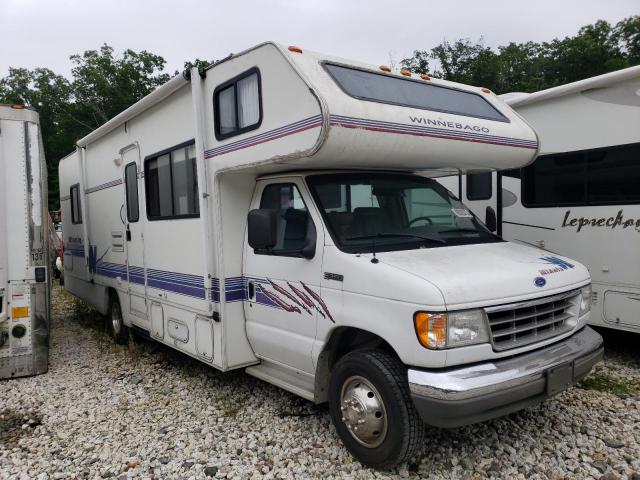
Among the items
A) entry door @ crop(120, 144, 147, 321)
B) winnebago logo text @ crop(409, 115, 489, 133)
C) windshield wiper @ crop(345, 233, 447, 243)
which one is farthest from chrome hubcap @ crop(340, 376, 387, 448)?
entry door @ crop(120, 144, 147, 321)

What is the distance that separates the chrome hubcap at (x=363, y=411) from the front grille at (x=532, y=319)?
0.86m

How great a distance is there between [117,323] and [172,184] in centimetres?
295

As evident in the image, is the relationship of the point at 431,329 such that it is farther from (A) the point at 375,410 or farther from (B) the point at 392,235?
(B) the point at 392,235

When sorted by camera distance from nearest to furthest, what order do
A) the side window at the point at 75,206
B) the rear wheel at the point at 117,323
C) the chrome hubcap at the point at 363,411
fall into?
the chrome hubcap at the point at 363,411 → the rear wheel at the point at 117,323 → the side window at the point at 75,206

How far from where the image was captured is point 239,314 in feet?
15.4

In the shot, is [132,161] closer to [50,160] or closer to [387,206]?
[387,206]

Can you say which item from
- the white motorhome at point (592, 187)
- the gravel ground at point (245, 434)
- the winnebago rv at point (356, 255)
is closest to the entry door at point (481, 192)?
the white motorhome at point (592, 187)

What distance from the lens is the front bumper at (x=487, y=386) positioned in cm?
304

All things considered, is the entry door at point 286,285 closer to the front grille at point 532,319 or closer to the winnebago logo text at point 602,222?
the front grille at point 532,319

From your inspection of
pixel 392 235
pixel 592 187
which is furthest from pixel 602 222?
pixel 392 235

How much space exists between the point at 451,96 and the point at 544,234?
238 cm

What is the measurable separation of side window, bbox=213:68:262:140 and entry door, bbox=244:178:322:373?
1.76 feet

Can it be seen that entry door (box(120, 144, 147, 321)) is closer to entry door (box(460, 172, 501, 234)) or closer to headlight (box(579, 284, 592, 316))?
entry door (box(460, 172, 501, 234))

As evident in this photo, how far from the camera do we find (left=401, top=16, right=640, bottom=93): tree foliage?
24781mm
